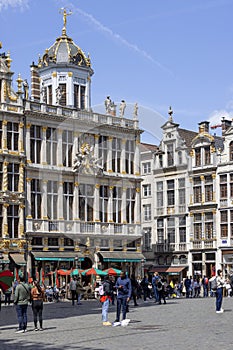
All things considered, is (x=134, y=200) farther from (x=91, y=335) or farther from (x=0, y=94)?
(x=91, y=335)

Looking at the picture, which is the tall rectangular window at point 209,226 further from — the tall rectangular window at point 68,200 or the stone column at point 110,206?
the tall rectangular window at point 68,200

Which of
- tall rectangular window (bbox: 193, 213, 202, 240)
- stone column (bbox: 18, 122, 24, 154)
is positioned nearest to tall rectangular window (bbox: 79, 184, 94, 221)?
stone column (bbox: 18, 122, 24, 154)

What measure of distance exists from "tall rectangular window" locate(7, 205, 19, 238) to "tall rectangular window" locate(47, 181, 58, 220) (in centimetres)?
260

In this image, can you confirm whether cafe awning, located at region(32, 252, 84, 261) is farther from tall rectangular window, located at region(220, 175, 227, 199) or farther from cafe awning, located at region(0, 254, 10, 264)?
tall rectangular window, located at region(220, 175, 227, 199)

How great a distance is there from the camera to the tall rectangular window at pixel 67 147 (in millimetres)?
51156

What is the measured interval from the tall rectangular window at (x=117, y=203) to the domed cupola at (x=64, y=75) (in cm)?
648

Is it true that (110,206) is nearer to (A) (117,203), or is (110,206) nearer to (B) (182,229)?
(A) (117,203)

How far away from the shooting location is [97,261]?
5212 centimetres

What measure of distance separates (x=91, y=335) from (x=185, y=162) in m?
42.9

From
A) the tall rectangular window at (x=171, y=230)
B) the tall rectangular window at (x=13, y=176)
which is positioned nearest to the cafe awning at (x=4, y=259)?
the tall rectangular window at (x=13, y=176)

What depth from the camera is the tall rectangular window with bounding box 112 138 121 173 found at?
54156 mm

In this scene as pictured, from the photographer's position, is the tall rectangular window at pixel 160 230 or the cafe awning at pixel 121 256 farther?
the tall rectangular window at pixel 160 230

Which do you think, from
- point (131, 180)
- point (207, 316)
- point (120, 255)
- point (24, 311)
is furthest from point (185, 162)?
point (24, 311)

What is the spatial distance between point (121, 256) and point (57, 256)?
19.1ft
